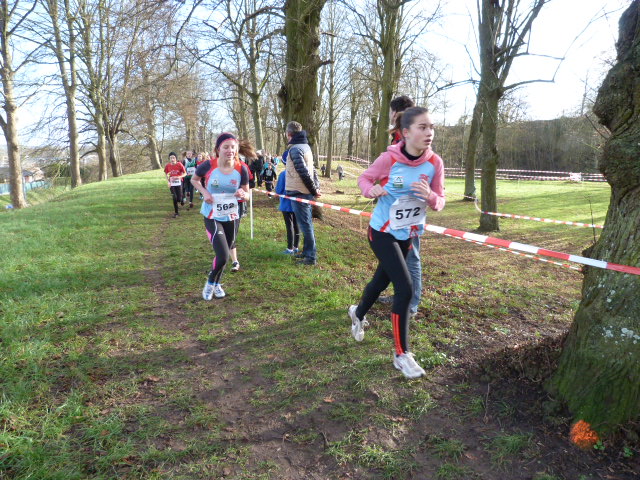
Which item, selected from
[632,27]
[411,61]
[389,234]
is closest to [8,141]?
[411,61]

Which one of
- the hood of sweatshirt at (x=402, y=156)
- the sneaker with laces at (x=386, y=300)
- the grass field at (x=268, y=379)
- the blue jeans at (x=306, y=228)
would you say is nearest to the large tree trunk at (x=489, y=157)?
the grass field at (x=268, y=379)

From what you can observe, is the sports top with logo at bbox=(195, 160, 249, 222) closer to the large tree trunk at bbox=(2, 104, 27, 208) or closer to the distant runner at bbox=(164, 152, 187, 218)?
the distant runner at bbox=(164, 152, 187, 218)

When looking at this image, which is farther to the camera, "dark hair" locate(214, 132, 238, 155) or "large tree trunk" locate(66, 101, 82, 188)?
"large tree trunk" locate(66, 101, 82, 188)

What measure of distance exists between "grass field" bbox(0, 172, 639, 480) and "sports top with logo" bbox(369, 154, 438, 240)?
47.7 inches

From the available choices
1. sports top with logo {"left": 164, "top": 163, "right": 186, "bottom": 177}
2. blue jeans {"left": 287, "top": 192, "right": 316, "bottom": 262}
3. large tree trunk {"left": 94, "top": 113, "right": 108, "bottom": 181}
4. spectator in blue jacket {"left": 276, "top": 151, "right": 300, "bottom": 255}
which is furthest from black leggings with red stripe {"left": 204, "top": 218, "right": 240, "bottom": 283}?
large tree trunk {"left": 94, "top": 113, "right": 108, "bottom": 181}

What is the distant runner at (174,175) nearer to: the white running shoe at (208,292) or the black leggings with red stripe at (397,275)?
the white running shoe at (208,292)

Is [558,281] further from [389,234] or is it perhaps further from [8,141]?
[8,141]

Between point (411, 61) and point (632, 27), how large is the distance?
15.4m

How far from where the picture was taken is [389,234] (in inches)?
126

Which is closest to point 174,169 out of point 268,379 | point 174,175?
point 174,175

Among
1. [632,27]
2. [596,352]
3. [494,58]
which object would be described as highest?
[494,58]

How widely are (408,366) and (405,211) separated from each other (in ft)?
4.22

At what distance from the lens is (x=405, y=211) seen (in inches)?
125

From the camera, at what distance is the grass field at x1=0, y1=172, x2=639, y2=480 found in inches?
91.4
